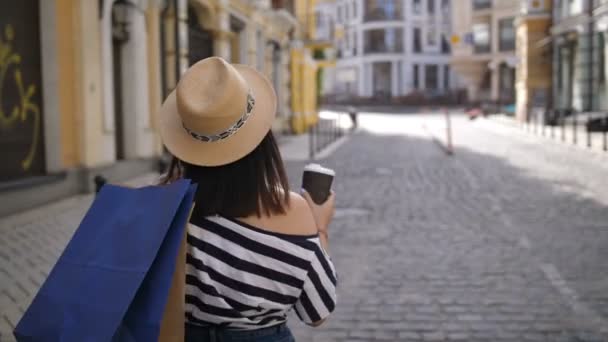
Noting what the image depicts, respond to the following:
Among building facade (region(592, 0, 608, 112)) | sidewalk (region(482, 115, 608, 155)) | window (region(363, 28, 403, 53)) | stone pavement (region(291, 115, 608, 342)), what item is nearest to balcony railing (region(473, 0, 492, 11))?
window (region(363, 28, 403, 53))

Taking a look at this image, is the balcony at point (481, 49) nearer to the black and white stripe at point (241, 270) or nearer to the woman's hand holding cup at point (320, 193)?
the woman's hand holding cup at point (320, 193)

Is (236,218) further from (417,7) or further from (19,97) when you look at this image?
(417,7)

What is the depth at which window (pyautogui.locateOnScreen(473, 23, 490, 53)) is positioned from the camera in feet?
201

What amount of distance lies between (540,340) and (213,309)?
10.8 ft

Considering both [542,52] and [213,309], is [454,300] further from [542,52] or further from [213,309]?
[542,52]

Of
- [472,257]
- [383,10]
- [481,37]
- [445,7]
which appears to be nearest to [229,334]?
[472,257]

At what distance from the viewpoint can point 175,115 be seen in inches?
82.5

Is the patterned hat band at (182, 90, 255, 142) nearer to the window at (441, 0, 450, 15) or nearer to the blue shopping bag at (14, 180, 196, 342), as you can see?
the blue shopping bag at (14, 180, 196, 342)

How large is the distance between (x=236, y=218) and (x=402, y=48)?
7387cm


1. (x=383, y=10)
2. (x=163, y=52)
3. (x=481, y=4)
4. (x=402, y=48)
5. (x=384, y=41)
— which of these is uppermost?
(x=383, y=10)

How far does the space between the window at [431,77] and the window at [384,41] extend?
3413 mm

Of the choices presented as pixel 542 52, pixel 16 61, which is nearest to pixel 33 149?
pixel 16 61

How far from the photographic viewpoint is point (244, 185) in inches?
79.4

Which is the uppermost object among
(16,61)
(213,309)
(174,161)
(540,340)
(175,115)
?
(16,61)
